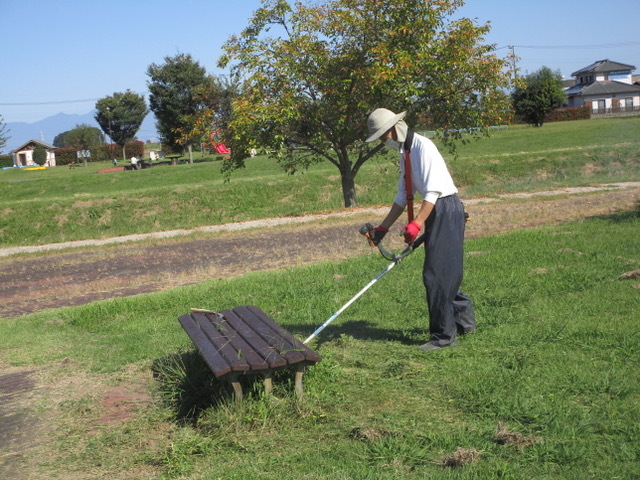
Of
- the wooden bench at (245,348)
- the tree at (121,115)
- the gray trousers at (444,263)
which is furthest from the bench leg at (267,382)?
the tree at (121,115)

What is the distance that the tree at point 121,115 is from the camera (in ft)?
227

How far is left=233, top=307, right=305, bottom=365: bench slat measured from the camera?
15.2 feet

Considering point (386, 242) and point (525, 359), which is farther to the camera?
point (386, 242)

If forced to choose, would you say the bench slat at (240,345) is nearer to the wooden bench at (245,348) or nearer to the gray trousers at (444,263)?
the wooden bench at (245,348)

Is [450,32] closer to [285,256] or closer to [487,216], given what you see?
[487,216]

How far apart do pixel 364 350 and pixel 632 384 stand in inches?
79.6

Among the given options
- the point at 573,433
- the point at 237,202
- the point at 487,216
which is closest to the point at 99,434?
the point at 573,433

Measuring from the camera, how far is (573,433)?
3865 mm

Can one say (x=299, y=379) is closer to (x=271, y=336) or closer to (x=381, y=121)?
(x=271, y=336)

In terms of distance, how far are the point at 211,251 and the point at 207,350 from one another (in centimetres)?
883

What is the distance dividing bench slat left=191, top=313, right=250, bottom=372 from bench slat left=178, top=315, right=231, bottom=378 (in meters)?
0.03

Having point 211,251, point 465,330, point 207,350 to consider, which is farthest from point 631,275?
point 211,251

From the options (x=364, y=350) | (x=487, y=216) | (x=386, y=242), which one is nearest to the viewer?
(x=364, y=350)

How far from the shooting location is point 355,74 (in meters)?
17.1
